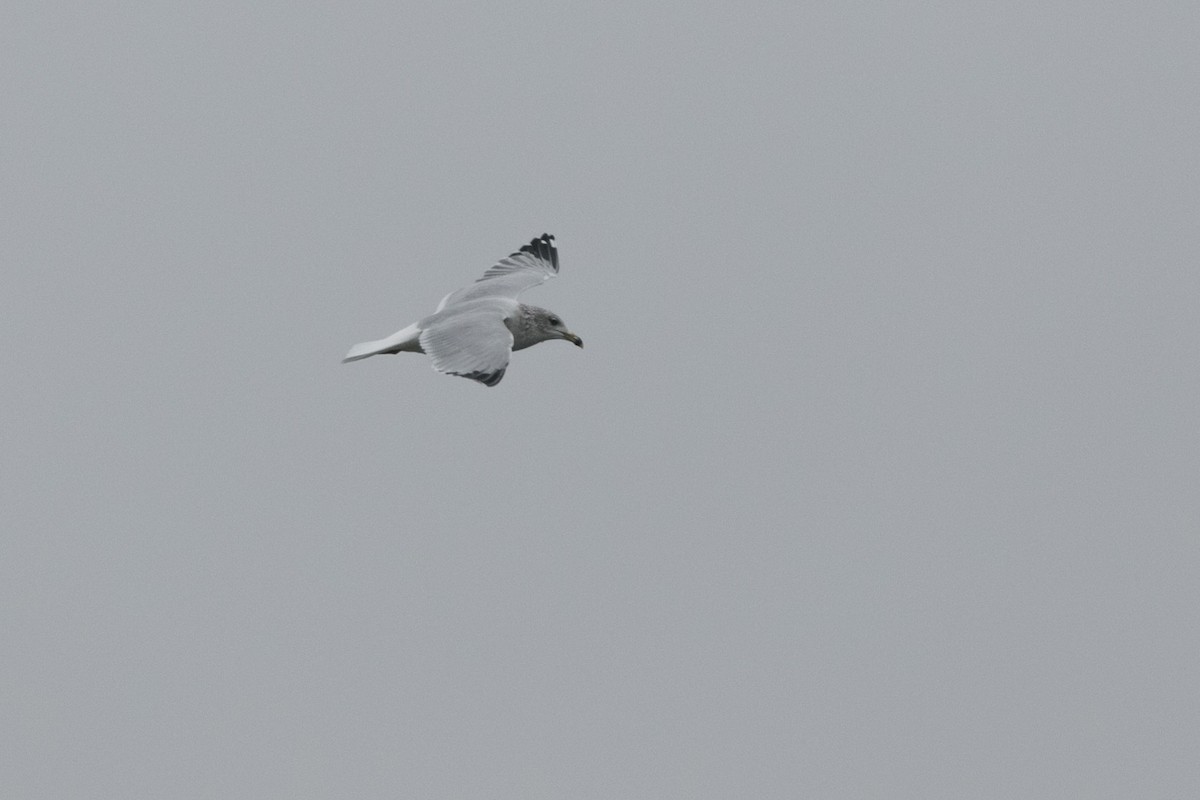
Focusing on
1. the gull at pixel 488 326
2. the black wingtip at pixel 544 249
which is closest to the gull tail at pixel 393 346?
the gull at pixel 488 326

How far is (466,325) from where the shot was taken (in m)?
15.4

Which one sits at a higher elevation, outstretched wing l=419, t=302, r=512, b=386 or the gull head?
the gull head

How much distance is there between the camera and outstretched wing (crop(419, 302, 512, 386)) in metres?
14.1

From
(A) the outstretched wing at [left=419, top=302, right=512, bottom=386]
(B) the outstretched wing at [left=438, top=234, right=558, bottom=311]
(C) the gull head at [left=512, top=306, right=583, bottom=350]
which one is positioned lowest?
(A) the outstretched wing at [left=419, top=302, right=512, bottom=386]

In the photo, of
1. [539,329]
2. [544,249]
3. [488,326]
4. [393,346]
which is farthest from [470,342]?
[544,249]

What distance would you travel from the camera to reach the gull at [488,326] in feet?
47.3

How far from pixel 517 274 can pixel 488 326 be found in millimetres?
3300

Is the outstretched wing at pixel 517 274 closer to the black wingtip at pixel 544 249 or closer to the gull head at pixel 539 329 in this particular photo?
the black wingtip at pixel 544 249

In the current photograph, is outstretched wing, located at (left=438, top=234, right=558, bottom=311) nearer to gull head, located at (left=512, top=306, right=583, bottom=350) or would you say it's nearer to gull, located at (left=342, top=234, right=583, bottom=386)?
gull, located at (left=342, top=234, right=583, bottom=386)

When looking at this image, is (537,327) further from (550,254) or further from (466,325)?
(550,254)

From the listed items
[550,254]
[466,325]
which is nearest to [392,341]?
[466,325]

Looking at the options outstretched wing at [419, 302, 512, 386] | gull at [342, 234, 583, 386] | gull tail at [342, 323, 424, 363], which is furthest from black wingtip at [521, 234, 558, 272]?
gull tail at [342, 323, 424, 363]

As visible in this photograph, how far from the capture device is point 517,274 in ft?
60.7

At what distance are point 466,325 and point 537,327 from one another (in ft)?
4.14
